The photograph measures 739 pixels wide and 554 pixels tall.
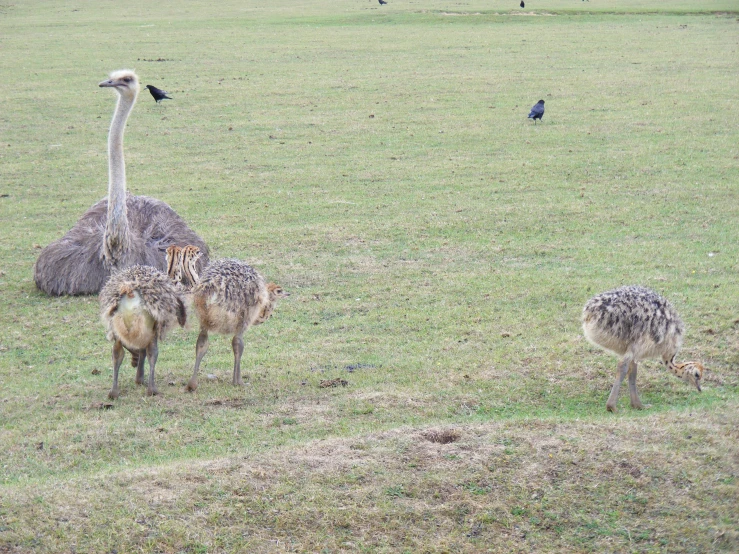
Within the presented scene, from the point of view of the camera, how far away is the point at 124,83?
8961 mm

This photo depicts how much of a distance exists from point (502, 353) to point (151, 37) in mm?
27252

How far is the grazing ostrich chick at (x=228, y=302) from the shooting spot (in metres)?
6.66

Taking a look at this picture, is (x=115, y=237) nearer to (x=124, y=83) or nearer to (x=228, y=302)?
(x=124, y=83)

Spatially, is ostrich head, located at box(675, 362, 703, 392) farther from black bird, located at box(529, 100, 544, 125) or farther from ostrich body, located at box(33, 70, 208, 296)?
black bird, located at box(529, 100, 544, 125)

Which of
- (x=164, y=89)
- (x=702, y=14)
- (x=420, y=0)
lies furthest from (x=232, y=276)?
(x=420, y=0)

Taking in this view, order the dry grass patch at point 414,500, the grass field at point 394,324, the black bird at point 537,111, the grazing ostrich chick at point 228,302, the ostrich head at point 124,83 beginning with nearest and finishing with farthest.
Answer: the dry grass patch at point 414,500
the grass field at point 394,324
the grazing ostrich chick at point 228,302
the ostrich head at point 124,83
the black bird at point 537,111

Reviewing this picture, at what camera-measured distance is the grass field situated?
5102mm

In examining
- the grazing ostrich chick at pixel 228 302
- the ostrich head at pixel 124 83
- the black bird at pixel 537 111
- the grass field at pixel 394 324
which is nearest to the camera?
the grass field at pixel 394 324

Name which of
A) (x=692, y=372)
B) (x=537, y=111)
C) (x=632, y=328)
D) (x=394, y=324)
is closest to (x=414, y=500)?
(x=632, y=328)

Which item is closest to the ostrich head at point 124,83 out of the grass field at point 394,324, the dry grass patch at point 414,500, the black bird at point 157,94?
the grass field at point 394,324

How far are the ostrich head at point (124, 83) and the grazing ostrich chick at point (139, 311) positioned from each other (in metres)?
2.82

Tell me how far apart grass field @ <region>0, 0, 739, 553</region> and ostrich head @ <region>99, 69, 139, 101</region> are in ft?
6.92

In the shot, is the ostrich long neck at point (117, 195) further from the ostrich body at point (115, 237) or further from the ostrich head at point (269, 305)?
the ostrich head at point (269, 305)

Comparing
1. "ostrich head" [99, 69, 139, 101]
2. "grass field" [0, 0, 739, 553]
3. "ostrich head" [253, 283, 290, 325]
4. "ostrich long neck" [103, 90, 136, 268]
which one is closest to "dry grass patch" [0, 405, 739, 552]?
"grass field" [0, 0, 739, 553]
